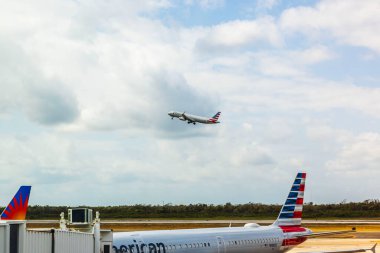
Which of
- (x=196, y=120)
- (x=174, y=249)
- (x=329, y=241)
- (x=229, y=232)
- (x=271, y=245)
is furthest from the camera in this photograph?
(x=196, y=120)

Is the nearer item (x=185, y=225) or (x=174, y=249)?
(x=174, y=249)

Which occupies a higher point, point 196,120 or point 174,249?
point 196,120

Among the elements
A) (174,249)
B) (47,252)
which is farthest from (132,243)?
Result: (47,252)

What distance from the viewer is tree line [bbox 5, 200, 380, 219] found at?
442 feet

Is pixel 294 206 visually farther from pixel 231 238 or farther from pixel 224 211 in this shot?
pixel 224 211

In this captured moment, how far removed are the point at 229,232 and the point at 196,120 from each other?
9388cm

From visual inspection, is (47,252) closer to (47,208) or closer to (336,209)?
(336,209)

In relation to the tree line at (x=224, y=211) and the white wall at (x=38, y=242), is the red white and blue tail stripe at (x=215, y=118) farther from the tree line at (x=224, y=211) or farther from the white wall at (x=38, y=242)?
the white wall at (x=38, y=242)

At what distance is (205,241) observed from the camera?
4256cm

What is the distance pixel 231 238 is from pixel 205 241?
127 inches

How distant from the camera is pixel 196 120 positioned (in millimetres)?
139250

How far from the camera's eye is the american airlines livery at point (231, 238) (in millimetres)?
36156

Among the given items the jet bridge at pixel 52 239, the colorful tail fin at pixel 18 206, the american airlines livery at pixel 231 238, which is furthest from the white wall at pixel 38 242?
the colorful tail fin at pixel 18 206

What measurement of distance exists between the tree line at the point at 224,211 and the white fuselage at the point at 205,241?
82.9 metres
